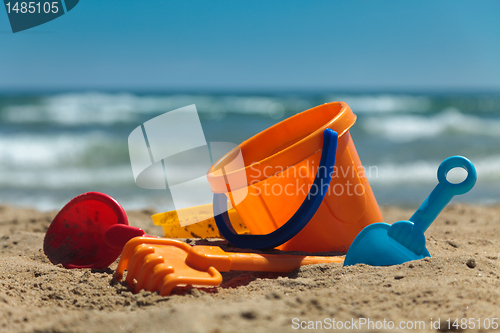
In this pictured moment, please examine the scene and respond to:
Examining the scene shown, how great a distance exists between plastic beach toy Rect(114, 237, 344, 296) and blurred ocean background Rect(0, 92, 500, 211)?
1964 millimetres

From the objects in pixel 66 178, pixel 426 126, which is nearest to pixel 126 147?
pixel 66 178

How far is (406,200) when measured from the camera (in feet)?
12.3

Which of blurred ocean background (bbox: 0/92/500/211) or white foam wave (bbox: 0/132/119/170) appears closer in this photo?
blurred ocean background (bbox: 0/92/500/211)

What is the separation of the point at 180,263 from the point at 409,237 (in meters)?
0.84

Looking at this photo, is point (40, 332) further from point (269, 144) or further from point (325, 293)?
point (269, 144)

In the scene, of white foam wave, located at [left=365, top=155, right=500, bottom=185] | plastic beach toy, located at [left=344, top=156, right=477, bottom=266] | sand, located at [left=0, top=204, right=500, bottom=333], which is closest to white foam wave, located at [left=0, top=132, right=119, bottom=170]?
sand, located at [left=0, top=204, right=500, bottom=333]

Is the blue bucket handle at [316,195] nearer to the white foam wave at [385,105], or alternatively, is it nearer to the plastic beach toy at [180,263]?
the plastic beach toy at [180,263]

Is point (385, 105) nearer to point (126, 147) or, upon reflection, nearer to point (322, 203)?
point (126, 147)

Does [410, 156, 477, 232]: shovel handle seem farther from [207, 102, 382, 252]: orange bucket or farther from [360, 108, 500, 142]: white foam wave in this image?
[360, 108, 500, 142]: white foam wave

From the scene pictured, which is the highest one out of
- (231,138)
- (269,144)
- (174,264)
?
(269,144)

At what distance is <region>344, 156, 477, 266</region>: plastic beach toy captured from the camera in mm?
1432

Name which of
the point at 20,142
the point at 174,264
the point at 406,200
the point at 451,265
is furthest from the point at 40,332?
the point at 20,142

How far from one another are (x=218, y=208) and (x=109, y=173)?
3.65 meters

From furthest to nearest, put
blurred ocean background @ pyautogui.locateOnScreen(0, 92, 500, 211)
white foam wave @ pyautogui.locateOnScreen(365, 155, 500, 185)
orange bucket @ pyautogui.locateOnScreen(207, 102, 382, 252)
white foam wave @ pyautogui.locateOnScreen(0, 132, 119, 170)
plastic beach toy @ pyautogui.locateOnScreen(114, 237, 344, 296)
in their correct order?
white foam wave @ pyautogui.locateOnScreen(0, 132, 119, 170)
white foam wave @ pyautogui.locateOnScreen(365, 155, 500, 185)
blurred ocean background @ pyautogui.locateOnScreen(0, 92, 500, 211)
orange bucket @ pyautogui.locateOnScreen(207, 102, 382, 252)
plastic beach toy @ pyautogui.locateOnScreen(114, 237, 344, 296)
